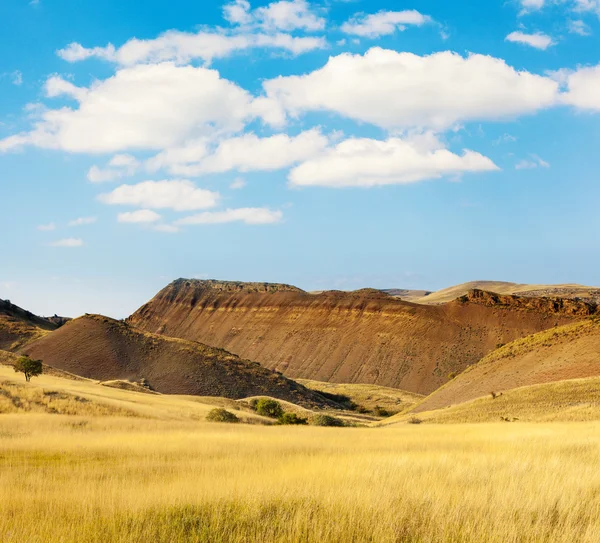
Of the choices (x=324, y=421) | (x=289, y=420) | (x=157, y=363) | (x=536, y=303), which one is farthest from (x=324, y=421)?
(x=536, y=303)

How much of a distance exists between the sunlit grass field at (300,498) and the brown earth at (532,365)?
40484mm

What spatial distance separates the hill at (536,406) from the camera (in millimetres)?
32219

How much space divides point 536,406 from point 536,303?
76496 mm

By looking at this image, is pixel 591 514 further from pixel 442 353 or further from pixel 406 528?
pixel 442 353

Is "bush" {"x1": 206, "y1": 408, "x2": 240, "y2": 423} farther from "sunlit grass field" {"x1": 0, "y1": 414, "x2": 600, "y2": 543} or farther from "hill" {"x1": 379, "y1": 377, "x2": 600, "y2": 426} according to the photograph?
"sunlit grass field" {"x1": 0, "y1": 414, "x2": 600, "y2": 543}

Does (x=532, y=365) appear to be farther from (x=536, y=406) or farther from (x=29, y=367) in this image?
(x=29, y=367)

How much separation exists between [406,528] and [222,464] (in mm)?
5706

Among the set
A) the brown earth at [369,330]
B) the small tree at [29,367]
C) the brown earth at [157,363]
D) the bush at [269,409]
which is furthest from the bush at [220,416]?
the brown earth at [369,330]

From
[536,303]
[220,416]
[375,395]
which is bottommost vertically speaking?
[375,395]

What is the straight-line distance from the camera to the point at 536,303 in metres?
109

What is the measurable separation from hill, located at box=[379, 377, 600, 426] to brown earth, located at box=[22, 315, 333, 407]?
3071 cm

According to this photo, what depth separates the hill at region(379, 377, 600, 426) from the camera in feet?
106

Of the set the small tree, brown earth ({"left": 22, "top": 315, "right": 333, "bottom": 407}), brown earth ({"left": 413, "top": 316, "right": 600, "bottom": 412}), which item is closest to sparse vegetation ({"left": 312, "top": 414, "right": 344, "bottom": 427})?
brown earth ({"left": 413, "top": 316, "right": 600, "bottom": 412})

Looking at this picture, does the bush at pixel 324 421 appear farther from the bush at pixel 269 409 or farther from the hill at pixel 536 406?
the bush at pixel 269 409
